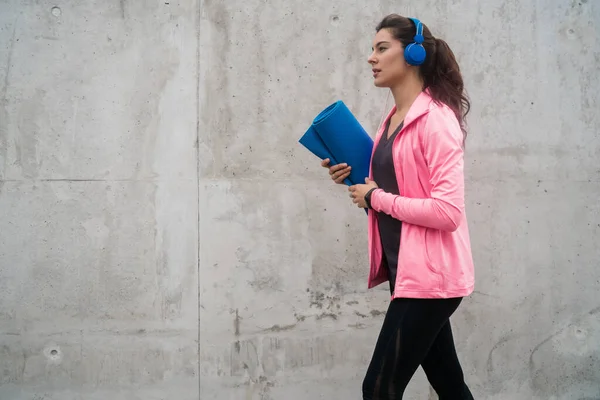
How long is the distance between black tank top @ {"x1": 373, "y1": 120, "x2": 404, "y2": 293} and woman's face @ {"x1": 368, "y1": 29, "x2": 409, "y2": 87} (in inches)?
7.8

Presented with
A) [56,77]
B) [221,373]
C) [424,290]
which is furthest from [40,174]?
[424,290]

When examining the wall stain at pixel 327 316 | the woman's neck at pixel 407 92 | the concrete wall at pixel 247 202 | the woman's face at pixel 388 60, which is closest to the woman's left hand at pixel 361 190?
the woman's neck at pixel 407 92

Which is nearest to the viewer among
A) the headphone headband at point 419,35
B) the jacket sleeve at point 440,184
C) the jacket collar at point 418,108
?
the jacket sleeve at point 440,184

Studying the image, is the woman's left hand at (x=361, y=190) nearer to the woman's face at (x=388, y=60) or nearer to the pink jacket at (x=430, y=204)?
the pink jacket at (x=430, y=204)

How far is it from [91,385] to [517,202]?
2491 millimetres

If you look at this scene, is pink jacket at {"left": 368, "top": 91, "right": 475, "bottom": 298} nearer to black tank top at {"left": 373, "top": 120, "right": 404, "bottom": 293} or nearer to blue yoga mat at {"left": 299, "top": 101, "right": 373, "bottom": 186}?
black tank top at {"left": 373, "top": 120, "right": 404, "bottom": 293}

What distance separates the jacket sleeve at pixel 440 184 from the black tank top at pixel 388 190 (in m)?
0.15

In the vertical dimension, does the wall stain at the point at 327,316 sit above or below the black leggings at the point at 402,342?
below

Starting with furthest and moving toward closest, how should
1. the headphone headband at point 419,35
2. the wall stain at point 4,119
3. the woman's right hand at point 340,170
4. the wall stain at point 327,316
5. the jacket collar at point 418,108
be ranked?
the wall stain at point 327,316, the wall stain at point 4,119, the woman's right hand at point 340,170, the headphone headband at point 419,35, the jacket collar at point 418,108

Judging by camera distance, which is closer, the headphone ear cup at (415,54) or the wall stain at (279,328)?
the headphone ear cup at (415,54)

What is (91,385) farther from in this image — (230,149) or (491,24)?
(491,24)

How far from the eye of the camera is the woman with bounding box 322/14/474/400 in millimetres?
2105

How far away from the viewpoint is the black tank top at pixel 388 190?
228 centimetres

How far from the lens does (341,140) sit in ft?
7.66
